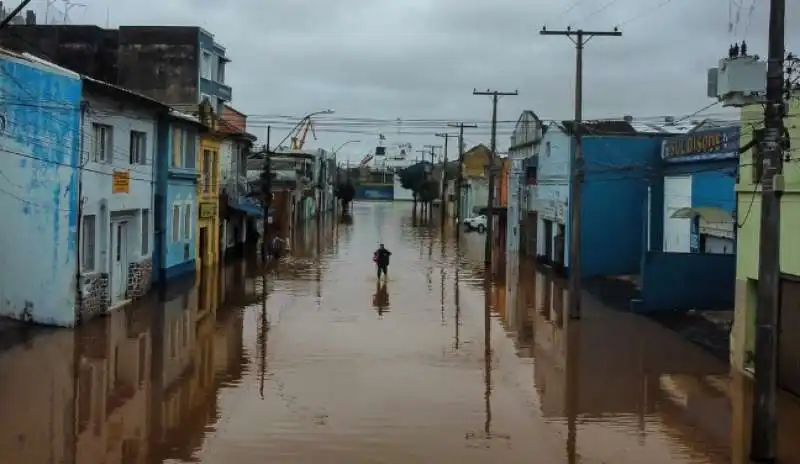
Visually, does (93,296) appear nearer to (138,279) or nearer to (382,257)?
(138,279)

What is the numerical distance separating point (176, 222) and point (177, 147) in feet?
8.67

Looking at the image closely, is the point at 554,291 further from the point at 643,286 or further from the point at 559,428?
the point at 559,428

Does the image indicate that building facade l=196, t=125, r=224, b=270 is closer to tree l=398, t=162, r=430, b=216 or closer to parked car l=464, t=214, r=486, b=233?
parked car l=464, t=214, r=486, b=233

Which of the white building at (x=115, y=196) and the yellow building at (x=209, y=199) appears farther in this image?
the yellow building at (x=209, y=199)

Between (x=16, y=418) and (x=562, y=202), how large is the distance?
2971 cm

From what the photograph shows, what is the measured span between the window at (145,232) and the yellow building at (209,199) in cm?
686

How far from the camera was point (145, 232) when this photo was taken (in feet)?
98.7

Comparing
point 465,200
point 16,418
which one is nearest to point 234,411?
point 16,418

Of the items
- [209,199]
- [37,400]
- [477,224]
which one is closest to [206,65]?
[209,199]

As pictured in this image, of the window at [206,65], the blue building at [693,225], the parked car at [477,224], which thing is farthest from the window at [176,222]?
the parked car at [477,224]

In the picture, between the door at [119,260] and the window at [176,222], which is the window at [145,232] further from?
the window at [176,222]

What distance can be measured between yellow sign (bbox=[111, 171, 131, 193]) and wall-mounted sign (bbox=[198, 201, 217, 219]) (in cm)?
1009

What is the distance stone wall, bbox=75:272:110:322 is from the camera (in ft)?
71.7

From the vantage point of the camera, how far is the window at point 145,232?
98.0 feet
